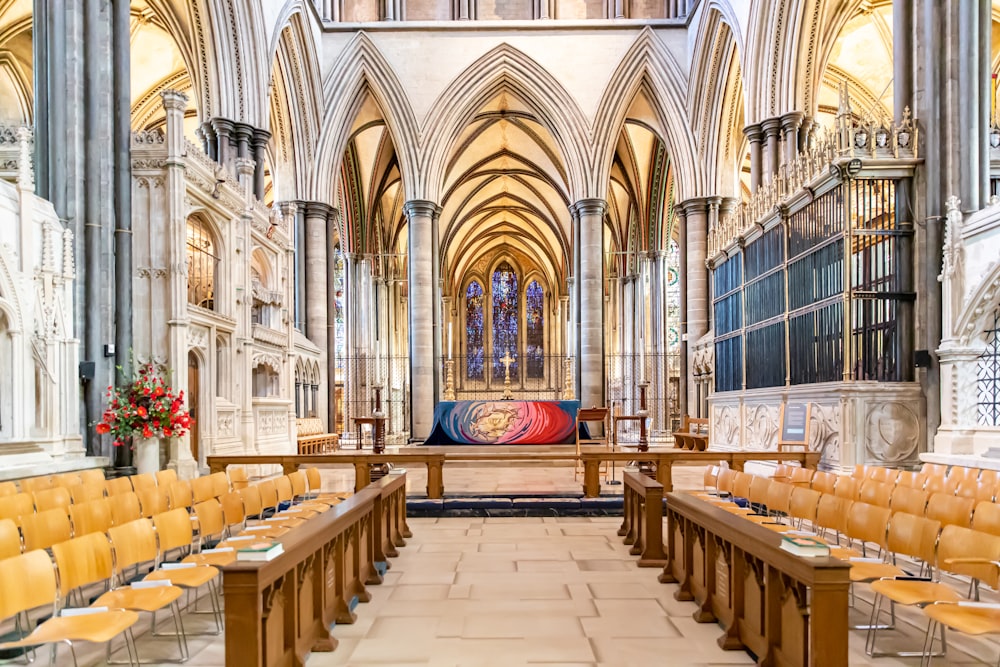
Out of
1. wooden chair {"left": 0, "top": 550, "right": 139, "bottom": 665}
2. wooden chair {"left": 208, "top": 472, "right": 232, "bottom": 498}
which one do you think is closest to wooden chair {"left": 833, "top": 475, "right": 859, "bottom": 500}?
wooden chair {"left": 0, "top": 550, "right": 139, "bottom": 665}

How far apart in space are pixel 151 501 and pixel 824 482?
539 cm

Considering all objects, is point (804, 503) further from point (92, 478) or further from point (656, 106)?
point (656, 106)

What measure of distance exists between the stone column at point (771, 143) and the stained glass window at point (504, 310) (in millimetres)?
25243

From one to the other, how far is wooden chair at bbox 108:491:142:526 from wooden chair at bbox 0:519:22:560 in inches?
49.9

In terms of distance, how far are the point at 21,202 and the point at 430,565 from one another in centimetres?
587

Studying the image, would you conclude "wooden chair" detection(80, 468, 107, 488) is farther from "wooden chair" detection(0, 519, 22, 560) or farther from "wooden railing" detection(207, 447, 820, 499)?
"wooden chair" detection(0, 519, 22, 560)

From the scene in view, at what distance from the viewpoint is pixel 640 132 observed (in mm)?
22875

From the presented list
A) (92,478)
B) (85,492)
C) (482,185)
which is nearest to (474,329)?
(482,185)

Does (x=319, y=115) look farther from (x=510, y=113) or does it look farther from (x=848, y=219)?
(x=848, y=219)

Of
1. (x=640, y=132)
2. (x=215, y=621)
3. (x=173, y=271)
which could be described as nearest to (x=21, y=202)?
(x=173, y=271)

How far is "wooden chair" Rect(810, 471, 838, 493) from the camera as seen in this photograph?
21.0ft

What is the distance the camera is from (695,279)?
63.1 ft

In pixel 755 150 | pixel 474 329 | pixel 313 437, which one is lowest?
pixel 313 437

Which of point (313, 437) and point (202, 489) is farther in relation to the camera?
point (313, 437)
